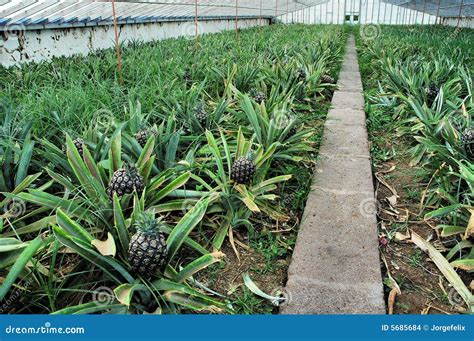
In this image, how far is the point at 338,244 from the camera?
66.5 inches

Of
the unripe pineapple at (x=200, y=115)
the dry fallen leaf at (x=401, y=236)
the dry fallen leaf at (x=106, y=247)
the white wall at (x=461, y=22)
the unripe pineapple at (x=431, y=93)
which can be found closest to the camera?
the dry fallen leaf at (x=106, y=247)

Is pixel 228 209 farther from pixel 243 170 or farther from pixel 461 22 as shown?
pixel 461 22

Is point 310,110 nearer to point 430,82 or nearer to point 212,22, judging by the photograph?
point 430,82

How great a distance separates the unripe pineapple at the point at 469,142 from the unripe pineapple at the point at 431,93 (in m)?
1.36

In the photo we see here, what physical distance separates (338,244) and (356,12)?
27.5 metres

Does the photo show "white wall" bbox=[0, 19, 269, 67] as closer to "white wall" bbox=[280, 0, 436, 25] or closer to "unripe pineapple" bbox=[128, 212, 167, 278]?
"unripe pineapple" bbox=[128, 212, 167, 278]

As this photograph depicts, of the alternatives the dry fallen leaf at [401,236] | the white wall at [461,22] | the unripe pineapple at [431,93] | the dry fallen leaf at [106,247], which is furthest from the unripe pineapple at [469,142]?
the white wall at [461,22]

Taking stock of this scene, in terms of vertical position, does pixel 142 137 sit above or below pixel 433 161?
above

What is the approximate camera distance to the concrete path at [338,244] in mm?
1368

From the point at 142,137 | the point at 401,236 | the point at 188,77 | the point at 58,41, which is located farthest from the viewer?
the point at 58,41

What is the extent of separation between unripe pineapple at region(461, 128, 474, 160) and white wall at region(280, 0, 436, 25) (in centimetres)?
2539

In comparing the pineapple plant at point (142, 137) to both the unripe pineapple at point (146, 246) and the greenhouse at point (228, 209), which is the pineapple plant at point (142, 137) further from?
the unripe pineapple at point (146, 246)

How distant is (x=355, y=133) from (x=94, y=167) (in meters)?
2.09

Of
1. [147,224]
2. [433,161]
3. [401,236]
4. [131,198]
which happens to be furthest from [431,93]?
[147,224]
